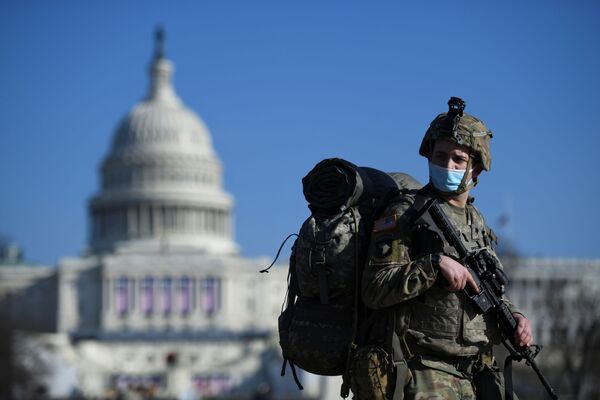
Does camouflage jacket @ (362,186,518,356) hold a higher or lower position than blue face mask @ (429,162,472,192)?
lower

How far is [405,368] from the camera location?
8367 mm

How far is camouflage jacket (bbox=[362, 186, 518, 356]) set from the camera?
844cm

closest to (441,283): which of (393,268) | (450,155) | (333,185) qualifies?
(393,268)

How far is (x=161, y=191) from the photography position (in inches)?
5374

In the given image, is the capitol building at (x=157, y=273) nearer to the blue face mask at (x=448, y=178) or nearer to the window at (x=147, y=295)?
the window at (x=147, y=295)

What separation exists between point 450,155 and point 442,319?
957 mm

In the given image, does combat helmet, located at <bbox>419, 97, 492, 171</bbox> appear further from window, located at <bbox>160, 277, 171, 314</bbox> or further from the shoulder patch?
window, located at <bbox>160, 277, 171, 314</bbox>

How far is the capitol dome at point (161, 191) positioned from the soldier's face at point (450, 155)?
123226 mm

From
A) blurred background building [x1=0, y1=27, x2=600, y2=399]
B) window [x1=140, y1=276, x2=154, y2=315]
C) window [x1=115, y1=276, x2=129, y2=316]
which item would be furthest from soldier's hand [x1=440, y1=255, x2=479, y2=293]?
window [x1=115, y1=276, x2=129, y2=316]

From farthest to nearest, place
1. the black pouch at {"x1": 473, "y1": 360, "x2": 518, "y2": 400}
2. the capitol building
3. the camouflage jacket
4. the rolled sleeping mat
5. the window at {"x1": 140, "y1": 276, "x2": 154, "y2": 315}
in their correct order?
the window at {"x1": 140, "y1": 276, "x2": 154, "y2": 315} → the capitol building → the rolled sleeping mat → the black pouch at {"x1": 473, "y1": 360, "x2": 518, "y2": 400} → the camouflage jacket

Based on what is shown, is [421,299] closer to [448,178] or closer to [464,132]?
[448,178]

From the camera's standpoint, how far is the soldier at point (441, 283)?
329 inches

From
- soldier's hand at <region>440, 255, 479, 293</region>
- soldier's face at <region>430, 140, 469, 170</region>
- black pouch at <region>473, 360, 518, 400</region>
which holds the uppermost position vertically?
soldier's face at <region>430, 140, 469, 170</region>

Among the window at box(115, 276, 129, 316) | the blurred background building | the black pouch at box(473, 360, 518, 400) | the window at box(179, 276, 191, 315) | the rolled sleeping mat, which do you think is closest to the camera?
the black pouch at box(473, 360, 518, 400)
